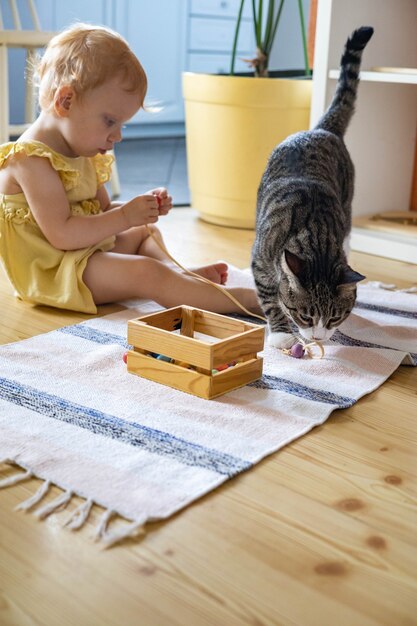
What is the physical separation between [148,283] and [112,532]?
A: 77cm

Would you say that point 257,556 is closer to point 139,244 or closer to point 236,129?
point 139,244

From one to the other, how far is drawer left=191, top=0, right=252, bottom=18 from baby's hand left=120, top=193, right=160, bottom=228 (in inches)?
101

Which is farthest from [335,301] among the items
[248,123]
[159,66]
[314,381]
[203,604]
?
[159,66]

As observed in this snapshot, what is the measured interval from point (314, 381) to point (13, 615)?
648mm

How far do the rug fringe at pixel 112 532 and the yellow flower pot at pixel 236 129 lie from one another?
1.54 metres

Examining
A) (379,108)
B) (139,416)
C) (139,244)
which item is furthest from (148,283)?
Answer: (379,108)

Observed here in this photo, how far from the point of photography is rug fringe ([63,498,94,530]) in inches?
32.2

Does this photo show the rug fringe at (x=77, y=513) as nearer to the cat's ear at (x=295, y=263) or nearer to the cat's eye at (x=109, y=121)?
the cat's ear at (x=295, y=263)

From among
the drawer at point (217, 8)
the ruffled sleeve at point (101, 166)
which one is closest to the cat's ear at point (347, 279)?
the ruffled sleeve at point (101, 166)

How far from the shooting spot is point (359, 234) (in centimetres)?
209

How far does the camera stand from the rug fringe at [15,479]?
89cm

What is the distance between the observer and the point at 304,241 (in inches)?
51.4

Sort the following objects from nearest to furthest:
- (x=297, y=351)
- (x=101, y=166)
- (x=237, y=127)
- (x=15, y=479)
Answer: (x=15, y=479) → (x=297, y=351) → (x=101, y=166) → (x=237, y=127)

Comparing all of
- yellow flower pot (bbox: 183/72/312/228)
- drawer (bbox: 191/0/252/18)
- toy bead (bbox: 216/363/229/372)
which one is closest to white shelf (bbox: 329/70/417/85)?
yellow flower pot (bbox: 183/72/312/228)
